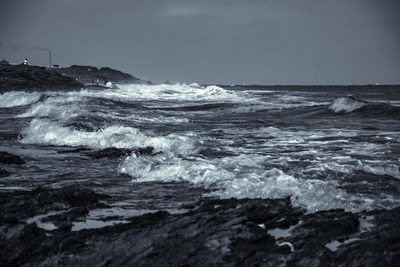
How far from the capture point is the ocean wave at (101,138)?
1058cm

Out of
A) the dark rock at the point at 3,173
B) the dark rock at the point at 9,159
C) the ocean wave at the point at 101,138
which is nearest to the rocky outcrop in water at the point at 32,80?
the ocean wave at the point at 101,138

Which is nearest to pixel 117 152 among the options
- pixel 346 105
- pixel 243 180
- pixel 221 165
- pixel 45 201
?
pixel 221 165

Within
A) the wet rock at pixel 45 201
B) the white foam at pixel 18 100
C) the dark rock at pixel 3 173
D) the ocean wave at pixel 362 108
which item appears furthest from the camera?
the white foam at pixel 18 100

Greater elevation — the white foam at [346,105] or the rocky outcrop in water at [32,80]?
the rocky outcrop in water at [32,80]

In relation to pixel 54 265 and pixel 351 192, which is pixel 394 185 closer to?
pixel 351 192

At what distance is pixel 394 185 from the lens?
6715mm

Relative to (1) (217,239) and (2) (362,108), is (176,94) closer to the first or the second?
(2) (362,108)

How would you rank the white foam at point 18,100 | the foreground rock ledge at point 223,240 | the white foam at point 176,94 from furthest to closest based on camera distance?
1. the white foam at point 176,94
2. the white foam at point 18,100
3. the foreground rock ledge at point 223,240

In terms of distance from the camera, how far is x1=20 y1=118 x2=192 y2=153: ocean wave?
10.6 m

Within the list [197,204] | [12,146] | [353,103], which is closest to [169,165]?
[197,204]

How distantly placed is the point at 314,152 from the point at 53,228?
694 centimetres

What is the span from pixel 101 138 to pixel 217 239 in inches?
348

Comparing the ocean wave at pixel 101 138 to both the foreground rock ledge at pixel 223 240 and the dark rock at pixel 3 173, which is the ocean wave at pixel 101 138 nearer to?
the dark rock at pixel 3 173

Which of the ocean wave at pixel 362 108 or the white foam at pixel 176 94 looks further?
the white foam at pixel 176 94
